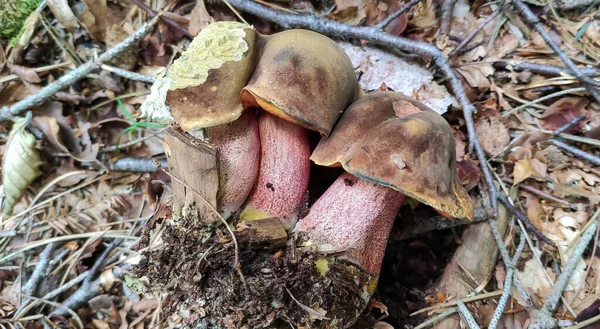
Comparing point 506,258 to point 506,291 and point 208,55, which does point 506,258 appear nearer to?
point 506,291

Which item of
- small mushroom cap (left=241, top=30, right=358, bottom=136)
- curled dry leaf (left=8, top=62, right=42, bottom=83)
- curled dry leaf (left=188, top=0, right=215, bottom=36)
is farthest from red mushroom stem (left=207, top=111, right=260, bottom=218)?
curled dry leaf (left=8, top=62, right=42, bottom=83)

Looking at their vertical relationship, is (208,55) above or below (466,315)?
above

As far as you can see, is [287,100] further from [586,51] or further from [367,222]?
[586,51]

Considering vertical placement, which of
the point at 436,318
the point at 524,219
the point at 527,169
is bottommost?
the point at 436,318

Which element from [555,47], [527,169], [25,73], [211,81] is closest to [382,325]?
[527,169]

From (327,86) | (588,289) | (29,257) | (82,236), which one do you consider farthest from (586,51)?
(29,257)

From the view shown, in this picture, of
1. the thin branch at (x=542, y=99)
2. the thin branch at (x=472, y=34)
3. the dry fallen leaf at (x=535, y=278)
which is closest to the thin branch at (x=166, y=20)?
the thin branch at (x=472, y=34)

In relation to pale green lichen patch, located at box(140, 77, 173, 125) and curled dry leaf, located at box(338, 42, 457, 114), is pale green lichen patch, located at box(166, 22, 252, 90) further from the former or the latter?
curled dry leaf, located at box(338, 42, 457, 114)
